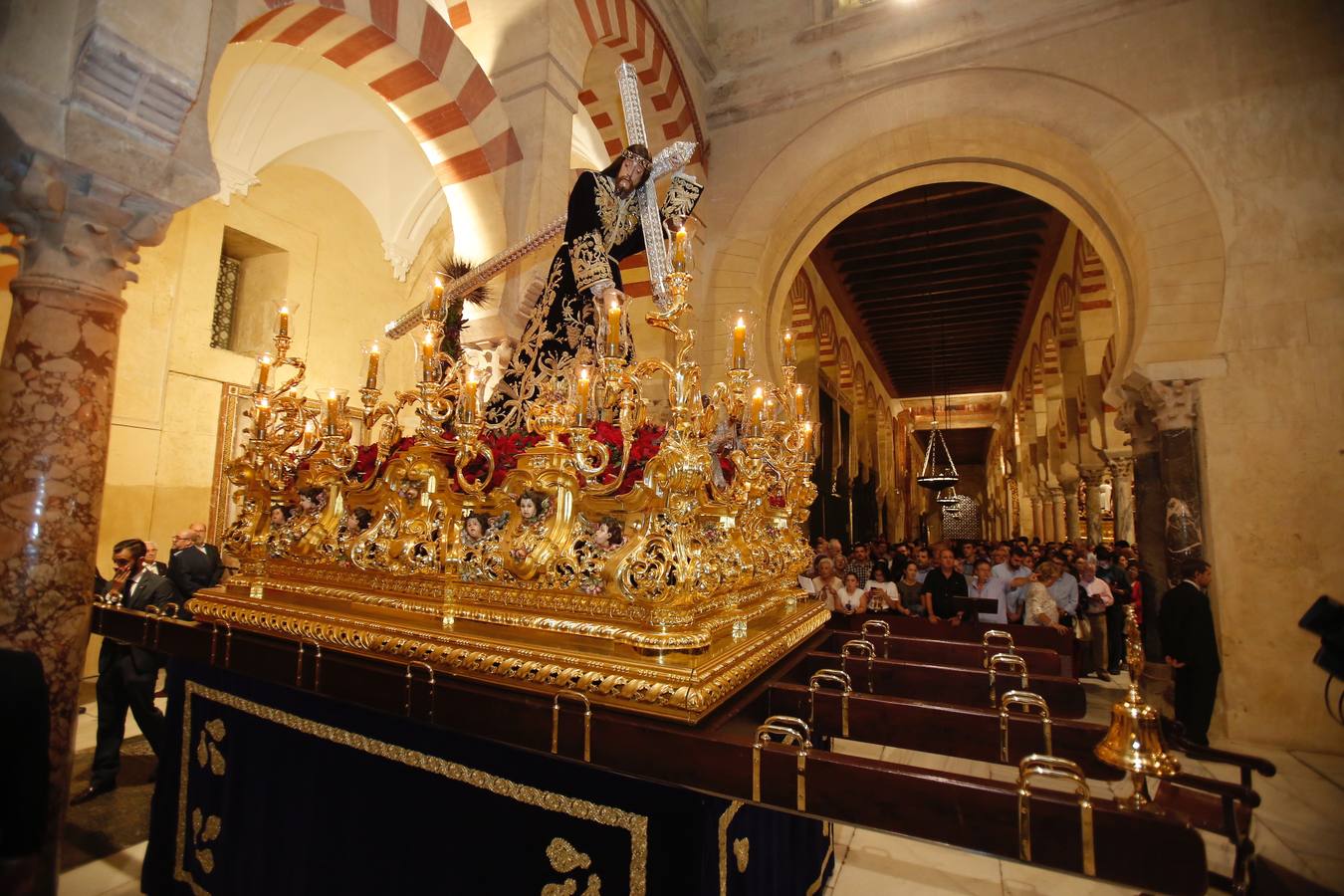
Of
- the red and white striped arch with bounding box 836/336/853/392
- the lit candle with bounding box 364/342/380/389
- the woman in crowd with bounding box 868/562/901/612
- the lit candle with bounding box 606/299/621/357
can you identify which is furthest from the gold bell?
the red and white striped arch with bounding box 836/336/853/392

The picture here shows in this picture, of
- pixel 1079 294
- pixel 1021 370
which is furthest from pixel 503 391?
pixel 1021 370

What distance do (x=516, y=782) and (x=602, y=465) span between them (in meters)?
0.81

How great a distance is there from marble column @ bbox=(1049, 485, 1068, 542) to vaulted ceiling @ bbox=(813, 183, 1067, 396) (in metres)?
3.59

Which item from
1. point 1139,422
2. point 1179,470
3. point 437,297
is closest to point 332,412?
point 437,297

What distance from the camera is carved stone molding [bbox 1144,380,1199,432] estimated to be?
4434 millimetres

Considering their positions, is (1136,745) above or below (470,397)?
below

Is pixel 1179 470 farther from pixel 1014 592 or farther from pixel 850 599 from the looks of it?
pixel 850 599

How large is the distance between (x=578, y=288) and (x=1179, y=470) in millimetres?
4543

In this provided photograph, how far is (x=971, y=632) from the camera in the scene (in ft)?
8.00

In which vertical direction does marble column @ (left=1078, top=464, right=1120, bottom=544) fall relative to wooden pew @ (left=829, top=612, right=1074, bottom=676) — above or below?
above

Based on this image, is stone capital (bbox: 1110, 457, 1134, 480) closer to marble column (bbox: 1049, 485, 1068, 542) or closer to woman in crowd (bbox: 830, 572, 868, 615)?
marble column (bbox: 1049, 485, 1068, 542)

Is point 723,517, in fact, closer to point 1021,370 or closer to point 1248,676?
point 1248,676

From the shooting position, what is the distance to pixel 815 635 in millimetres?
2445

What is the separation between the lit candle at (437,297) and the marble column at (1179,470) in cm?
480
